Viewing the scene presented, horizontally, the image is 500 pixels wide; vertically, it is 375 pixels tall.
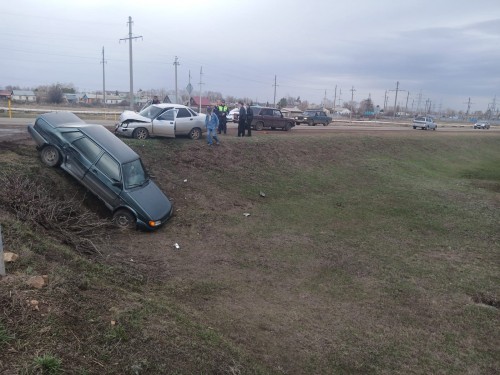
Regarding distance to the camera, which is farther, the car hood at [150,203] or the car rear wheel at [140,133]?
the car rear wheel at [140,133]

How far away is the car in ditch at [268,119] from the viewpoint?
85.1ft

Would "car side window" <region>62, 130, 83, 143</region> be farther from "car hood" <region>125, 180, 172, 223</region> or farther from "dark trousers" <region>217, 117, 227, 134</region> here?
"dark trousers" <region>217, 117, 227, 134</region>

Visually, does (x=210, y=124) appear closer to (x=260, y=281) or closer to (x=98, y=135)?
(x=98, y=135)

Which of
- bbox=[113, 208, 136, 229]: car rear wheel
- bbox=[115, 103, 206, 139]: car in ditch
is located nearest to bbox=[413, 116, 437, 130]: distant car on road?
bbox=[115, 103, 206, 139]: car in ditch

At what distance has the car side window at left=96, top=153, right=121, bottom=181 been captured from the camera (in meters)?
9.50

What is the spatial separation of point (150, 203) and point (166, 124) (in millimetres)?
6981

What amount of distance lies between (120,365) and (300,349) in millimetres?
2811

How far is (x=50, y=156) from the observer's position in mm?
10133

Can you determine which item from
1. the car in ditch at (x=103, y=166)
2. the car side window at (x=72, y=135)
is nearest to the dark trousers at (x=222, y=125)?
the car in ditch at (x=103, y=166)

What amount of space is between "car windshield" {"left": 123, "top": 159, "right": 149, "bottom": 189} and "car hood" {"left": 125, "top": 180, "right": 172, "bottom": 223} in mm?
154

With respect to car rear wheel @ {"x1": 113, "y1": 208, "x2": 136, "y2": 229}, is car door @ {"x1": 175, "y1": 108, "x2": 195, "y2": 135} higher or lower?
higher

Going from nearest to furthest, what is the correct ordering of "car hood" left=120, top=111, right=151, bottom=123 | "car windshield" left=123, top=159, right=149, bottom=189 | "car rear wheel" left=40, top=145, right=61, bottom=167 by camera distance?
"car windshield" left=123, top=159, right=149, bottom=189
"car rear wheel" left=40, top=145, right=61, bottom=167
"car hood" left=120, top=111, right=151, bottom=123

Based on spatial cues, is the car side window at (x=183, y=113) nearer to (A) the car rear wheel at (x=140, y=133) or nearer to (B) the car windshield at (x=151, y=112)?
(B) the car windshield at (x=151, y=112)

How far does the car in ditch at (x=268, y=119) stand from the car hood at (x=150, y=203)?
1607 centimetres
